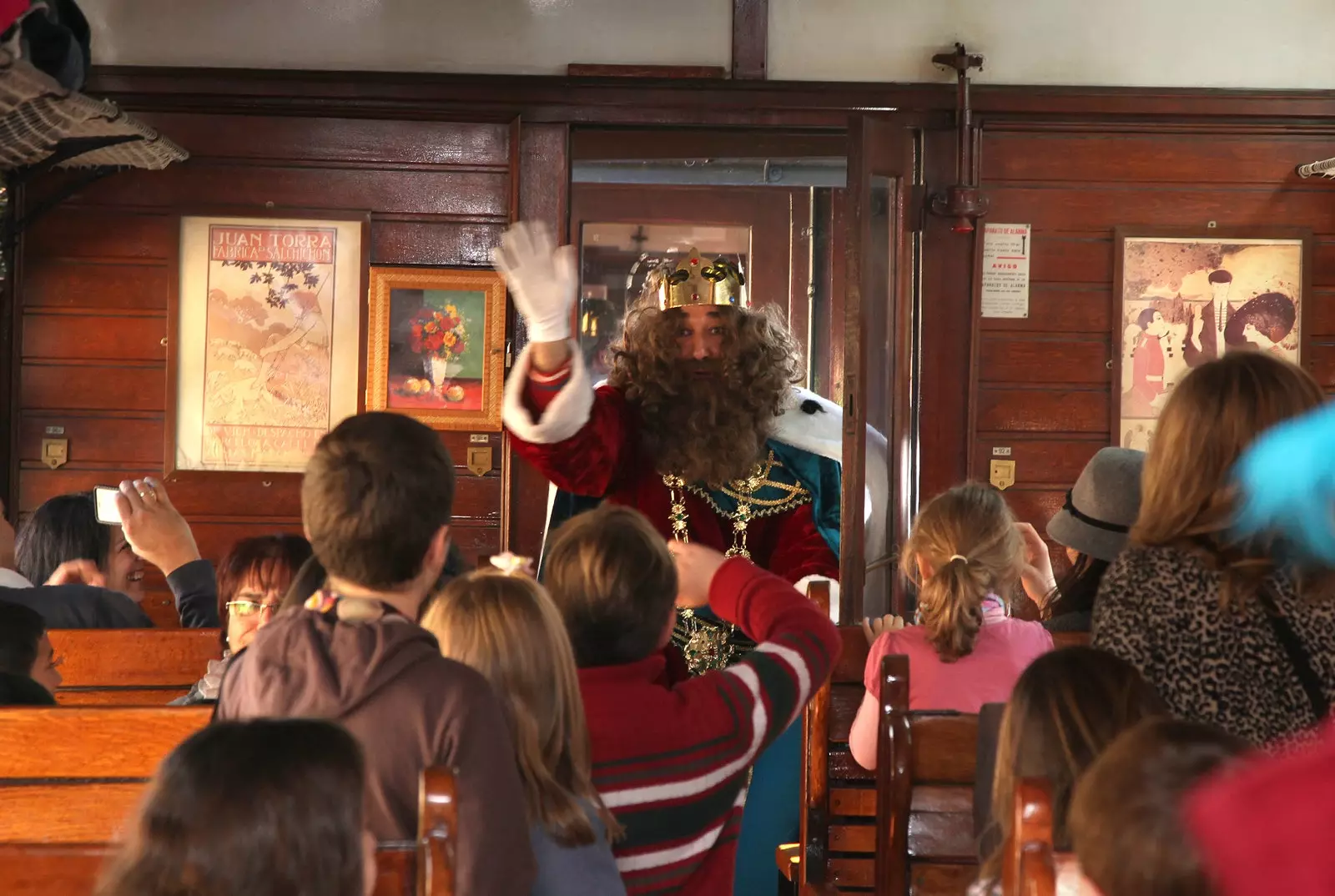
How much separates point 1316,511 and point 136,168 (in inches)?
185

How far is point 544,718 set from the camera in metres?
1.89

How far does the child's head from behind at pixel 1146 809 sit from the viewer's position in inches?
49.8

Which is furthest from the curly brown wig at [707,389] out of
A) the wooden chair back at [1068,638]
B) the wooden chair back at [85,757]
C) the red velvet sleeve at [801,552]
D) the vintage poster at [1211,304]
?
the vintage poster at [1211,304]

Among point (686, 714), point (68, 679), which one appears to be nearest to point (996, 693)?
point (686, 714)

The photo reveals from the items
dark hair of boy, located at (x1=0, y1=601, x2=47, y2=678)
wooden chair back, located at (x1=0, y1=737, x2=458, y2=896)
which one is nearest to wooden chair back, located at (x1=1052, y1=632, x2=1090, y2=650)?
wooden chair back, located at (x1=0, y1=737, x2=458, y2=896)

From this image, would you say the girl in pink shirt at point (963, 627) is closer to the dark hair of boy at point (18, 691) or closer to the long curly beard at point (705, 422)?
the long curly beard at point (705, 422)

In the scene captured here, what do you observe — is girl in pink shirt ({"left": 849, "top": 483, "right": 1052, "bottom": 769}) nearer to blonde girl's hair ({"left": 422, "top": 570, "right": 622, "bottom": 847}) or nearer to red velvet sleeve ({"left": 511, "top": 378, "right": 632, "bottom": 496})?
red velvet sleeve ({"left": 511, "top": 378, "right": 632, "bottom": 496})

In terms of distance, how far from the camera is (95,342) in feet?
17.9

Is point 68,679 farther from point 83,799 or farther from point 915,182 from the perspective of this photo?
point 915,182

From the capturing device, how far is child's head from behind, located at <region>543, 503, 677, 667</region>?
2.12 meters

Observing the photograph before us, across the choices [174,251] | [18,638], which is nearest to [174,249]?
[174,251]

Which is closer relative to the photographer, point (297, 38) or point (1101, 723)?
point (1101, 723)

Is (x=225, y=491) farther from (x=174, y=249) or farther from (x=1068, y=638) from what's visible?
(x=1068, y=638)

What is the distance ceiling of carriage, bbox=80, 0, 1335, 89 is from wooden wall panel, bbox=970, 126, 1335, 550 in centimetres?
24
